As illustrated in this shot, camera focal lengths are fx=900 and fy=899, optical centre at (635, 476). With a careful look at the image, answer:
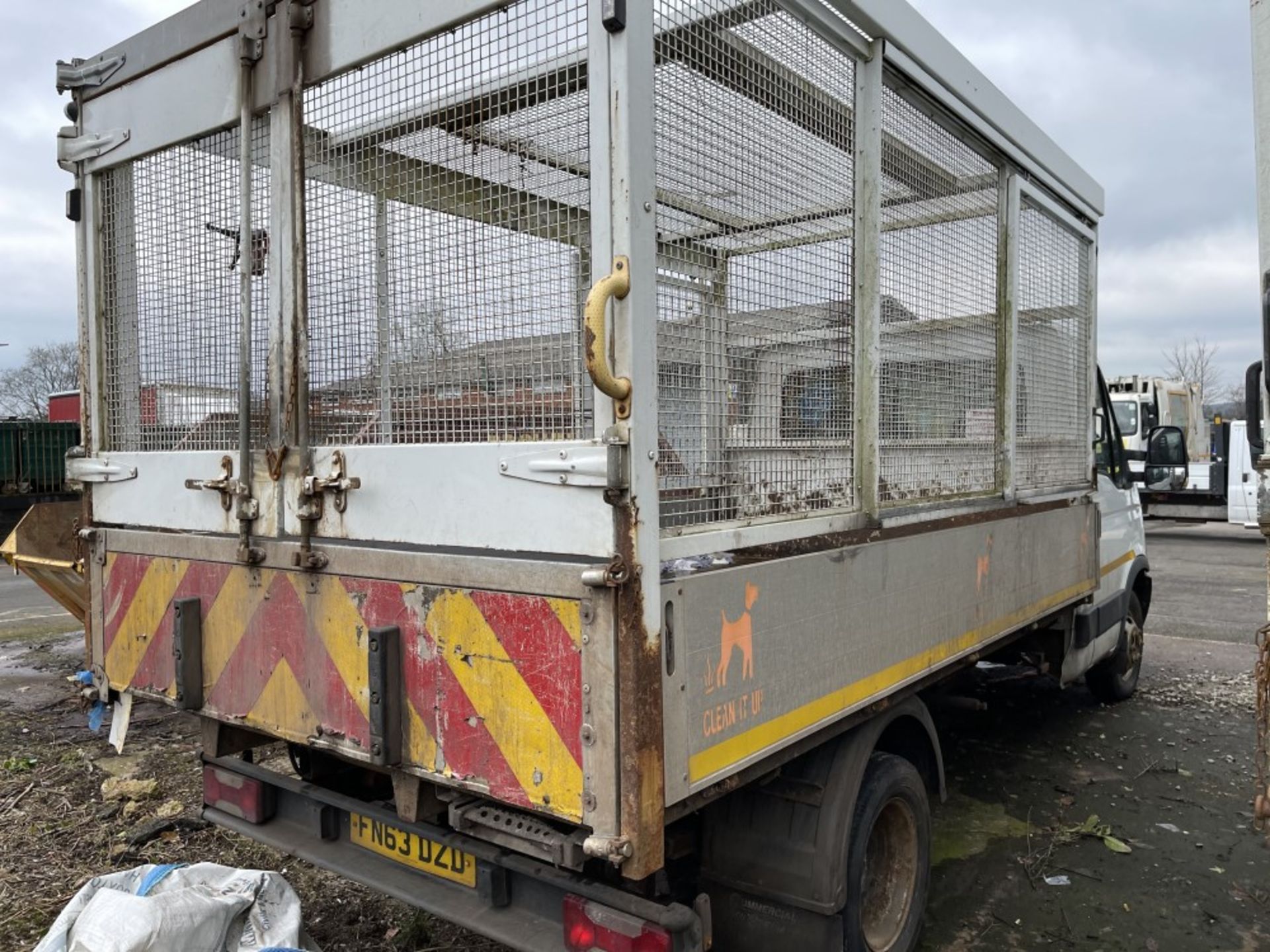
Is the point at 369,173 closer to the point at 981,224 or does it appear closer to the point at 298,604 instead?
the point at 298,604

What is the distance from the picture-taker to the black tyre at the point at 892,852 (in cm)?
272

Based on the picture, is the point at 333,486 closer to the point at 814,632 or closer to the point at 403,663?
the point at 403,663

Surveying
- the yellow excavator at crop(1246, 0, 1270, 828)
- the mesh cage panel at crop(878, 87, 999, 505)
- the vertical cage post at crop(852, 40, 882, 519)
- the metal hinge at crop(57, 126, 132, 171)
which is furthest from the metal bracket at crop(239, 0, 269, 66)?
the yellow excavator at crop(1246, 0, 1270, 828)

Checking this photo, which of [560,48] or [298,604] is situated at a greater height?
[560,48]

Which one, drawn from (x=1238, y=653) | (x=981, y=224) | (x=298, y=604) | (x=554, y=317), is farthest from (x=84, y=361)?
(x=1238, y=653)

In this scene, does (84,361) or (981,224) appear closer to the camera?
(84,361)

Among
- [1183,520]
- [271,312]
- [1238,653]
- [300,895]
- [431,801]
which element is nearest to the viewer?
[431,801]

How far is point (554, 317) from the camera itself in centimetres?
212

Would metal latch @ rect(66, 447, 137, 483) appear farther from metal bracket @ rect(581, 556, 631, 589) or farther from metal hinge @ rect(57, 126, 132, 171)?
metal bracket @ rect(581, 556, 631, 589)

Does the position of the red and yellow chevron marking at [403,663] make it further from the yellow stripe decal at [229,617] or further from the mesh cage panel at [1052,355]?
the mesh cage panel at [1052,355]

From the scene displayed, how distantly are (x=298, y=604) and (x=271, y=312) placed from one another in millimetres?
839

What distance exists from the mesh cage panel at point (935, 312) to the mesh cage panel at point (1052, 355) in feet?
1.19

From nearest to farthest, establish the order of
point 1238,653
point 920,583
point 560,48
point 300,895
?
point 560,48 < point 920,583 < point 300,895 < point 1238,653

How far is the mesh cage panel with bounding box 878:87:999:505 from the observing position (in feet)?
9.53
